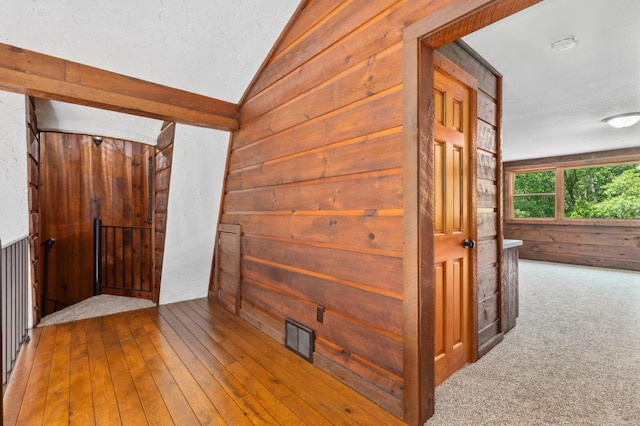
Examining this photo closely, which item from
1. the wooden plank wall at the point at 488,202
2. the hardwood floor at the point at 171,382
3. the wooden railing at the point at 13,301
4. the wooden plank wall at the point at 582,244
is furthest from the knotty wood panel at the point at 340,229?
the wooden plank wall at the point at 582,244

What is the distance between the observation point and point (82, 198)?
416 cm

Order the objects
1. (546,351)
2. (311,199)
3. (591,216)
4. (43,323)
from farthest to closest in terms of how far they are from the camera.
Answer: (591,216)
(43,323)
(546,351)
(311,199)

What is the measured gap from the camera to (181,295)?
3723 mm

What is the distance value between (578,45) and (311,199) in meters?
2.29

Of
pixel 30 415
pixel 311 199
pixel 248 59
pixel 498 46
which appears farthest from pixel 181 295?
pixel 498 46

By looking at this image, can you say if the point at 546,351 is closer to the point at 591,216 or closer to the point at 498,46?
the point at 498,46

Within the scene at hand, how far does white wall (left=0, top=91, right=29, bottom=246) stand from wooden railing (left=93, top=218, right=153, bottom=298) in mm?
1639

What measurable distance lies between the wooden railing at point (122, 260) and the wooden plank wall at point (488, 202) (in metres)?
4.03

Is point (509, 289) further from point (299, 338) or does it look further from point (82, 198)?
point (82, 198)

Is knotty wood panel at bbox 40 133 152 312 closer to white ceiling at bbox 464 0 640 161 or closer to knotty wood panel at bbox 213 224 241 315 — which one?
knotty wood panel at bbox 213 224 241 315

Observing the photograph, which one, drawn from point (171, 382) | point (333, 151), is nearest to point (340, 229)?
point (333, 151)

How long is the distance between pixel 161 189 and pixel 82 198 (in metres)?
1.56

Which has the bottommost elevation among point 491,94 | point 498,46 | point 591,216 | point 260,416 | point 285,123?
point 260,416

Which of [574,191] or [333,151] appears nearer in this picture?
[333,151]
